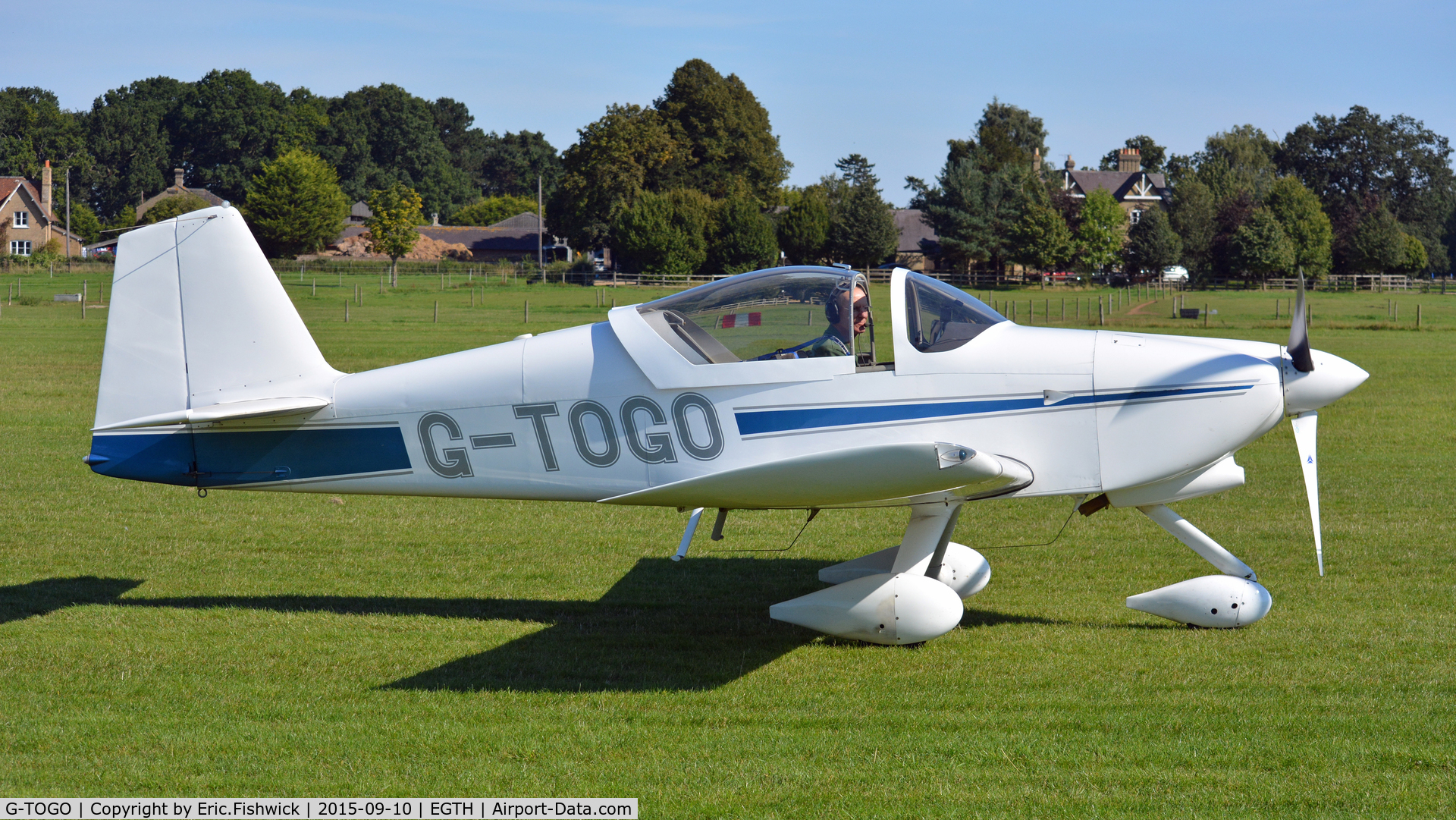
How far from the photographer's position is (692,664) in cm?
654

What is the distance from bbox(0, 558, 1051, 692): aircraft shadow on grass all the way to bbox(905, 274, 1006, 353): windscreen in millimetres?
1904

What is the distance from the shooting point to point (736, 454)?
6.50 m

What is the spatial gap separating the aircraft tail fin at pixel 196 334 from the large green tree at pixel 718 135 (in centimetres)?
6767

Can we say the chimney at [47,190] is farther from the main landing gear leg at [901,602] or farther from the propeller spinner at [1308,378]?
the propeller spinner at [1308,378]

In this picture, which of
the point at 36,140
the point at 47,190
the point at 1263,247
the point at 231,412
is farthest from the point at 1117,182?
the point at 231,412

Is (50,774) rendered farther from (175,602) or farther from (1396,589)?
(1396,589)

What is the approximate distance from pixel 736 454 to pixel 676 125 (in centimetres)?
7188

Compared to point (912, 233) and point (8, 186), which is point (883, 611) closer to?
point (912, 233)

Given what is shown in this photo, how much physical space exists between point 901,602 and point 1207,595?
2031mm

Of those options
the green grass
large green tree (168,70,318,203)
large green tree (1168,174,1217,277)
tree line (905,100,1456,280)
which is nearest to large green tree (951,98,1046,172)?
tree line (905,100,1456,280)

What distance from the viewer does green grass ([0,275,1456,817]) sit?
4.82 meters

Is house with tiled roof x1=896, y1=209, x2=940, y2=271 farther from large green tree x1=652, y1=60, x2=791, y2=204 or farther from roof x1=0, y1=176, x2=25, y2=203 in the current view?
roof x1=0, y1=176, x2=25, y2=203

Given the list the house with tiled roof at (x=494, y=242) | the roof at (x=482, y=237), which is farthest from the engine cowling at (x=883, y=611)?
the roof at (x=482, y=237)

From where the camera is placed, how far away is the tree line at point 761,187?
225 ft
